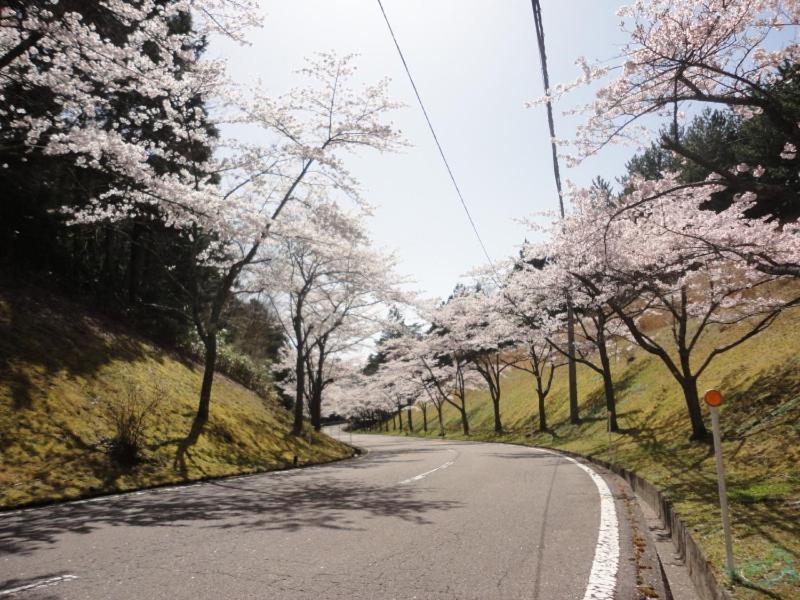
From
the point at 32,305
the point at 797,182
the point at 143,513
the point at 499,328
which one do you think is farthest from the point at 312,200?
the point at 797,182

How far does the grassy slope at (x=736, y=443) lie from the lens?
4676mm

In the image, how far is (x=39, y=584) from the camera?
3.78 metres

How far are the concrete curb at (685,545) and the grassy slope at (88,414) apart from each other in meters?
8.14

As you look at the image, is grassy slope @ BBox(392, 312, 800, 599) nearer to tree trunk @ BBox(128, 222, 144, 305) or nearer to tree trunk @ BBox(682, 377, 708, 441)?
tree trunk @ BBox(682, 377, 708, 441)

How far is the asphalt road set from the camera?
3.81 m

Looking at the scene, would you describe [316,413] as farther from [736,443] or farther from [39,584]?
[39,584]

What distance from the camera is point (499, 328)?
28.6 metres

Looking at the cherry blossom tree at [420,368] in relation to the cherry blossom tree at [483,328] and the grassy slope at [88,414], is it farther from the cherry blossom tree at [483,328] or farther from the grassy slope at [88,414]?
the grassy slope at [88,414]

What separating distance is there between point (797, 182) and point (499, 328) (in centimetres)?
1733

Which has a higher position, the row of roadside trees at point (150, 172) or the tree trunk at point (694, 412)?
the row of roadside trees at point (150, 172)

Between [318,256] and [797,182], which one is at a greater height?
[797,182]

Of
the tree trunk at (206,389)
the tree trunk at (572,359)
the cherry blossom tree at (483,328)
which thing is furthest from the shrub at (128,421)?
the cherry blossom tree at (483,328)

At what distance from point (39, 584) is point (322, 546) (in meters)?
2.22

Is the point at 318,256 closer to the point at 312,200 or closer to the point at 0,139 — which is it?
the point at 312,200
